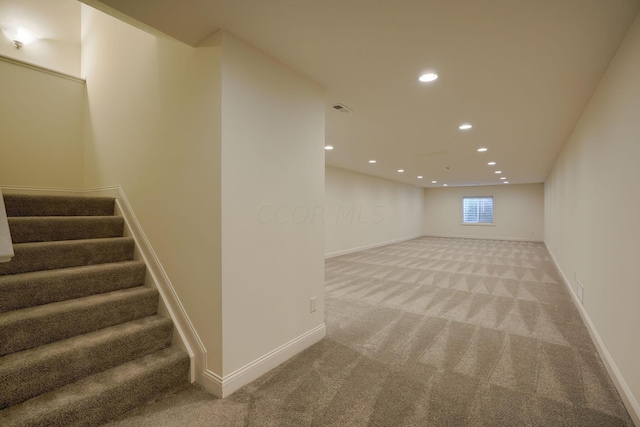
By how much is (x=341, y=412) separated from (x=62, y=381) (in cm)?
161

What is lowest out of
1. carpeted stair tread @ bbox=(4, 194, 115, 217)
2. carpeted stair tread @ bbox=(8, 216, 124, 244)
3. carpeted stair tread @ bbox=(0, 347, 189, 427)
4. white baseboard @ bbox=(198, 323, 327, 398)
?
white baseboard @ bbox=(198, 323, 327, 398)

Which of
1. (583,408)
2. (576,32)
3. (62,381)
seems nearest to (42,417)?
(62,381)

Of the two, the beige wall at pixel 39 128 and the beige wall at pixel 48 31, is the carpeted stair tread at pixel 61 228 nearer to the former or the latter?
Result: the beige wall at pixel 39 128

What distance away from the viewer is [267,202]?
2.11 m

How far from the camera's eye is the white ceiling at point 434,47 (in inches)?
63.1

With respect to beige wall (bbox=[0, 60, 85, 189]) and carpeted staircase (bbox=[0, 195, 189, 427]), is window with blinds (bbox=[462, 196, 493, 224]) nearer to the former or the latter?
carpeted staircase (bbox=[0, 195, 189, 427])

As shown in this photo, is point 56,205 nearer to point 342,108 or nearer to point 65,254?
point 65,254

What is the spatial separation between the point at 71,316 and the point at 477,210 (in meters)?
13.7

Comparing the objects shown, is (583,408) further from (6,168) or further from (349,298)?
(6,168)

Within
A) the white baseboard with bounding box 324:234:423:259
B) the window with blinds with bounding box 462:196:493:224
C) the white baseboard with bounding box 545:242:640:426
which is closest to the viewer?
the white baseboard with bounding box 545:242:640:426

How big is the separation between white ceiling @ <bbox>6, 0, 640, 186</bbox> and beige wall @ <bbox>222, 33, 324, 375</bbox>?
0.25 m

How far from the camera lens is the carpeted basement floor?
164 cm

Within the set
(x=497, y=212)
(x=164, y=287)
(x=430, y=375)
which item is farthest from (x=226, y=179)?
(x=497, y=212)

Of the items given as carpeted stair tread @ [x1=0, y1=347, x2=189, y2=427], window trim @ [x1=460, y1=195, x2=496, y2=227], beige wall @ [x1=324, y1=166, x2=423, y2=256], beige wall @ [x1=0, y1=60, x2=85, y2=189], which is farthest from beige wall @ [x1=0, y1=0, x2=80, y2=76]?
window trim @ [x1=460, y1=195, x2=496, y2=227]
